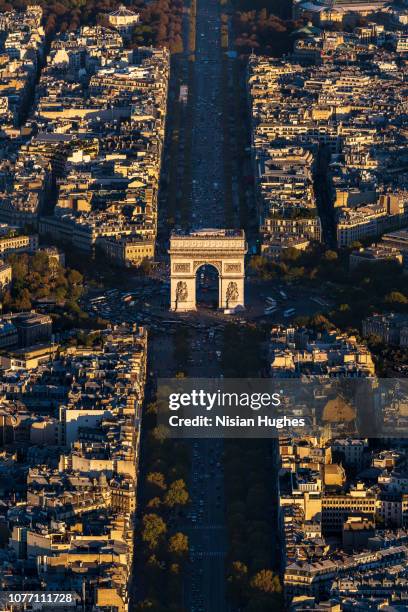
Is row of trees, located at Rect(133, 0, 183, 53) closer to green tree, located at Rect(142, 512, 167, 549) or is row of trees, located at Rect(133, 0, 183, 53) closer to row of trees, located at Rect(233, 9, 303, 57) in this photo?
row of trees, located at Rect(233, 9, 303, 57)

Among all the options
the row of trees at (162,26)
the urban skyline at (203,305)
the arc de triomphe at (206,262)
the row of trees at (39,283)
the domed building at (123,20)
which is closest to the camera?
the urban skyline at (203,305)

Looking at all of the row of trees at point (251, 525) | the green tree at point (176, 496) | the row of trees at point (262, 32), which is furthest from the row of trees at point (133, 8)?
the green tree at point (176, 496)

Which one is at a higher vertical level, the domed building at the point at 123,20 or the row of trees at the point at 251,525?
the domed building at the point at 123,20

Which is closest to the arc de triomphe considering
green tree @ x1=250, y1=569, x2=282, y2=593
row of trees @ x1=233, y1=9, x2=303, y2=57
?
green tree @ x1=250, y1=569, x2=282, y2=593

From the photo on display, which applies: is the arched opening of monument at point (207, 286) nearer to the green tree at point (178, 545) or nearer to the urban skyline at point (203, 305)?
the urban skyline at point (203, 305)

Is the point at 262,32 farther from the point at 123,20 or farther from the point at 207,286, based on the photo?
the point at 207,286

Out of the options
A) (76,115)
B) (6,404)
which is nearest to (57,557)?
(6,404)

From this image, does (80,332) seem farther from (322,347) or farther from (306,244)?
(306,244)
